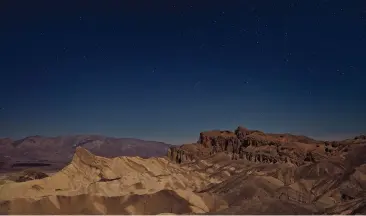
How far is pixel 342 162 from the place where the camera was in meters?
39.4

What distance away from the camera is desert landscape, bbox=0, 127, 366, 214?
26.6m

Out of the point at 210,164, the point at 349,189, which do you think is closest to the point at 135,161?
the point at 210,164

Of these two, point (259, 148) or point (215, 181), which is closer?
point (215, 181)

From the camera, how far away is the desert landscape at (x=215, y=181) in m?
26.6

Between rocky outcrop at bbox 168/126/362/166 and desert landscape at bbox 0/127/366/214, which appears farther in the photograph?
rocky outcrop at bbox 168/126/362/166

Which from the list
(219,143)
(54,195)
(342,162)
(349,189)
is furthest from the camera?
(219,143)

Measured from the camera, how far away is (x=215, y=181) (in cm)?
4341

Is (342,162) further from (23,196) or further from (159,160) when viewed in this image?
(23,196)

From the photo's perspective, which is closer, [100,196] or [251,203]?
[251,203]

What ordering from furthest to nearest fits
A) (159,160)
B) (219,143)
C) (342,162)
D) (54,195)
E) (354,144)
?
1. (219,143)
2. (159,160)
3. (354,144)
4. (342,162)
5. (54,195)

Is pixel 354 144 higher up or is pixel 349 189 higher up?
pixel 354 144

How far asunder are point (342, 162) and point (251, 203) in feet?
57.8

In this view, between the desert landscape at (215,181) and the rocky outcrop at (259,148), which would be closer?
the desert landscape at (215,181)

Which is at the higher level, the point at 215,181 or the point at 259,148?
the point at 259,148
